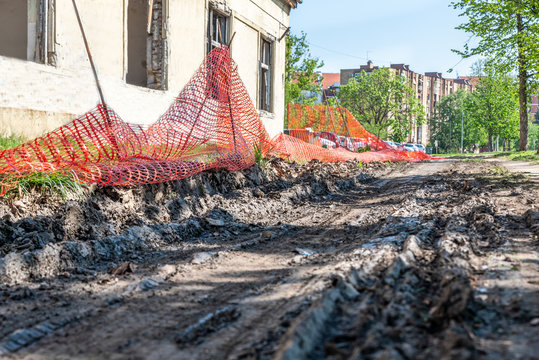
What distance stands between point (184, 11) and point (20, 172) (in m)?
7.36

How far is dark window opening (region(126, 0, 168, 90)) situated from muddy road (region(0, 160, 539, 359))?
5008 millimetres

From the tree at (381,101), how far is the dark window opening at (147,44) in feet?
145

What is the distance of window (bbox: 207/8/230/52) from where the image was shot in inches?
504

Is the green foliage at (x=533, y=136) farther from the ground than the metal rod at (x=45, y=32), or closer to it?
farther from the ground

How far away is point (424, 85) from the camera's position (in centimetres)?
9375

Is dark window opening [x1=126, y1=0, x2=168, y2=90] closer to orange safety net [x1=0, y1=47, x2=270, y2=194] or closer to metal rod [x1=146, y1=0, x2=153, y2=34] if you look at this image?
metal rod [x1=146, y1=0, x2=153, y2=34]

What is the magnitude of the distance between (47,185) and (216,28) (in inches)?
361

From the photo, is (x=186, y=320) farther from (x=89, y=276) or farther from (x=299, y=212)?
(x=299, y=212)

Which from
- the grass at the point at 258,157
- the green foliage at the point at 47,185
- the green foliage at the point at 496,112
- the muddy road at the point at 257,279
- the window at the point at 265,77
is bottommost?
the muddy road at the point at 257,279

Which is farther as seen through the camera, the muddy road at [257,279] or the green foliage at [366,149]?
the green foliage at [366,149]

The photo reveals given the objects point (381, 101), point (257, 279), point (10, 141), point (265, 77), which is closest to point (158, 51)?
point (10, 141)

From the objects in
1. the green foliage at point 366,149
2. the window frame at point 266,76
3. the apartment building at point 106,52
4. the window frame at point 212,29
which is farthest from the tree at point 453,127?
the apartment building at point 106,52

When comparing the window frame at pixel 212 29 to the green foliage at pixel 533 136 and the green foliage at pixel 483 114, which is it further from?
the green foliage at pixel 533 136

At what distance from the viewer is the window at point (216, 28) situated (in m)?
12.8
